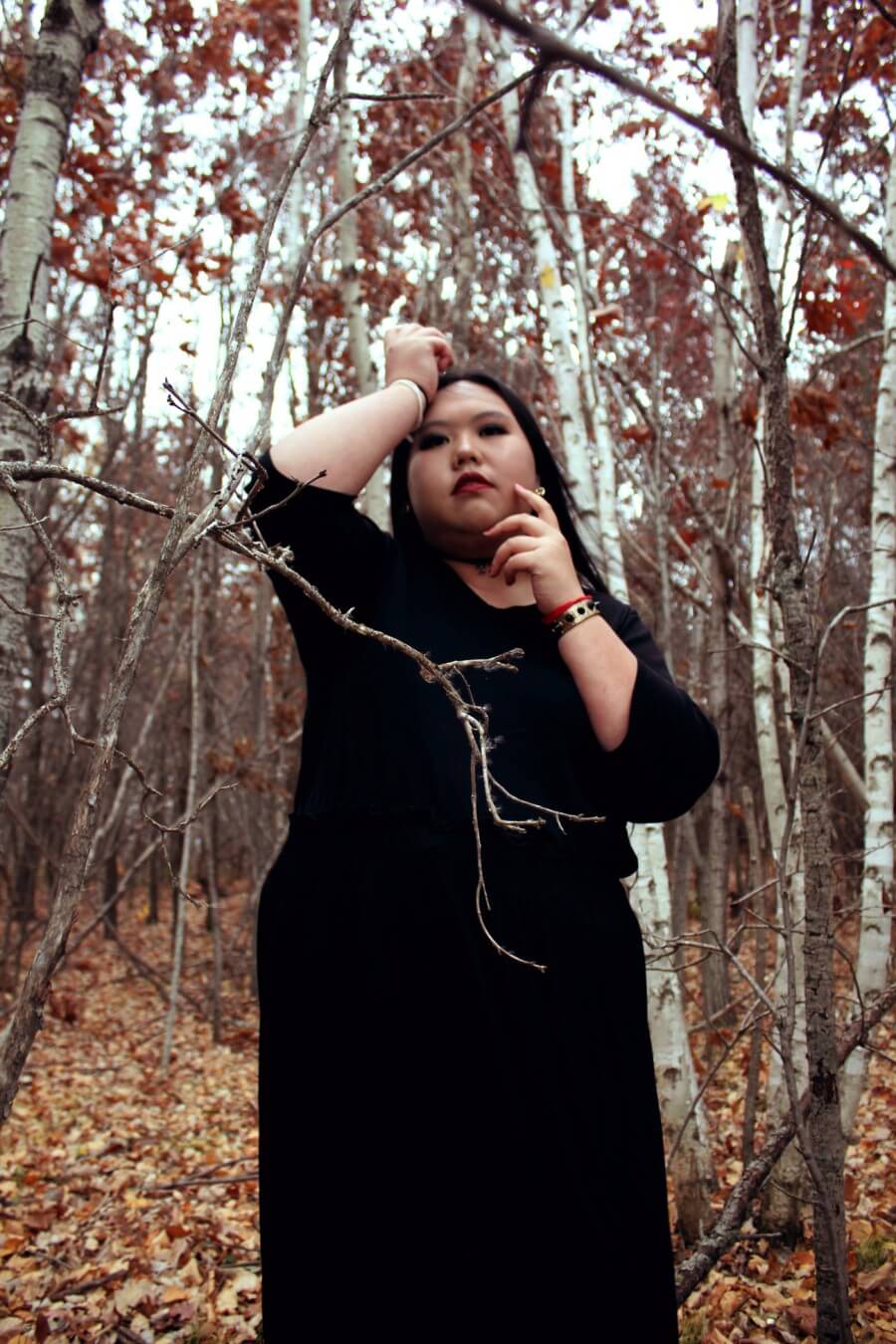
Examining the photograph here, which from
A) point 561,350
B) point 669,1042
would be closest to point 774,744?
point 669,1042

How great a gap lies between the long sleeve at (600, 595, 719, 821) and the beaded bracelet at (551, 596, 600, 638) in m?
0.13

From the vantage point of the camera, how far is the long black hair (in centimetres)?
177

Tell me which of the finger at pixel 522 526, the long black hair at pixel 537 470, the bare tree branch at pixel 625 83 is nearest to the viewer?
the bare tree branch at pixel 625 83

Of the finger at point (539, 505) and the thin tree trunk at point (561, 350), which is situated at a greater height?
the thin tree trunk at point (561, 350)

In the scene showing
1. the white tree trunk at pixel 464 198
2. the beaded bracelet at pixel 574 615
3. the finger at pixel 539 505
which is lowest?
the beaded bracelet at pixel 574 615

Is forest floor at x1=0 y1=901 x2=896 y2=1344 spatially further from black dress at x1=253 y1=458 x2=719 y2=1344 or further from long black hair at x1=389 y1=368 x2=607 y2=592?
long black hair at x1=389 y1=368 x2=607 y2=592

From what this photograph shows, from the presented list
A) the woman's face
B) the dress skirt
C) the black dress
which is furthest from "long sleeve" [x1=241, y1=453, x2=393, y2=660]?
the dress skirt

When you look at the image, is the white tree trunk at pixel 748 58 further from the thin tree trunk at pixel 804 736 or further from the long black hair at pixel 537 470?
the long black hair at pixel 537 470

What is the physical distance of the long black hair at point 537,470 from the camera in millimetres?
1771

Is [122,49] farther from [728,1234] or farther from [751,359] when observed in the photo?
[728,1234]

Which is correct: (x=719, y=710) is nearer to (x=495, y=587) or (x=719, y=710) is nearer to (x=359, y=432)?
(x=495, y=587)

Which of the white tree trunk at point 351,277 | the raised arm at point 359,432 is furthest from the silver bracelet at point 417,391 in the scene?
the white tree trunk at point 351,277

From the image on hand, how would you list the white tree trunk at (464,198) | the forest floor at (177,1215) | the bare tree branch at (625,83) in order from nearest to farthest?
the bare tree branch at (625,83) → the forest floor at (177,1215) → the white tree trunk at (464,198)

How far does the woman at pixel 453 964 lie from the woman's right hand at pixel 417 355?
12cm
